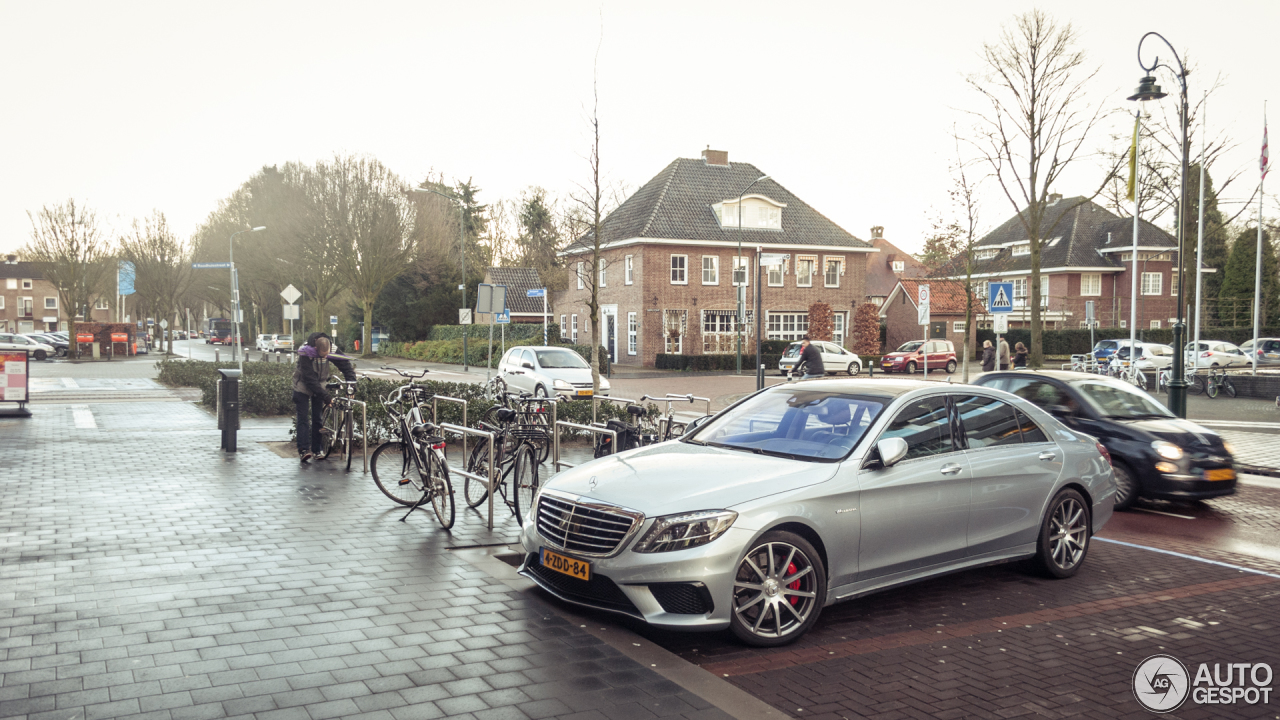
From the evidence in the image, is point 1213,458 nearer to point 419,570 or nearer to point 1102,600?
point 1102,600

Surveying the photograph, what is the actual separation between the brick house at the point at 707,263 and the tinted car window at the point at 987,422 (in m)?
36.4

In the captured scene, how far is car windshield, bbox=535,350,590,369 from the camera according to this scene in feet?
75.7

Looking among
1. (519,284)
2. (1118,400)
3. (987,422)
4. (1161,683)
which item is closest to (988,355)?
(1118,400)

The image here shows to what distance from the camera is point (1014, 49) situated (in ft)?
83.9

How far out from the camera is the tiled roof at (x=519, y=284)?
2399 inches

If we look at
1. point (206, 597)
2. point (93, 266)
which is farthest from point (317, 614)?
point (93, 266)

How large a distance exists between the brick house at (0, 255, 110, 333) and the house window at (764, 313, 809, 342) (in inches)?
3532

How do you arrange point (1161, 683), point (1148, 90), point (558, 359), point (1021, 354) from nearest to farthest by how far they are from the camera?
point (1161, 683) < point (1148, 90) < point (558, 359) < point (1021, 354)

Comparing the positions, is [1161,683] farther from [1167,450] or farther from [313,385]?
[313,385]

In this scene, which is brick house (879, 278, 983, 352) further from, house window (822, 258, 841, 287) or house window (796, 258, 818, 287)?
house window (796, 258, 818, 287)

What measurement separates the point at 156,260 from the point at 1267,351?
198ft

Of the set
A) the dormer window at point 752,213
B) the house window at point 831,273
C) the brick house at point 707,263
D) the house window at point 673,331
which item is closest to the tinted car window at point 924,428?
the brick house at point 707,263

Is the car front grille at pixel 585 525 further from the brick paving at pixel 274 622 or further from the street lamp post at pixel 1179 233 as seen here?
the street lamp post at pixel 1179 233

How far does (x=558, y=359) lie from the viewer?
76.5ft
